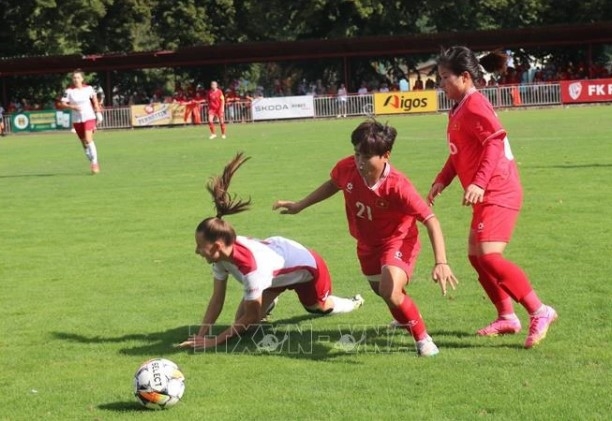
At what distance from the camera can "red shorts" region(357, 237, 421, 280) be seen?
6.11 metres

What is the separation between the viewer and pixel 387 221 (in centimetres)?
621

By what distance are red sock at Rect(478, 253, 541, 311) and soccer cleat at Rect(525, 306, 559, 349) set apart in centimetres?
12

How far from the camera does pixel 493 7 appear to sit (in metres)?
53.0

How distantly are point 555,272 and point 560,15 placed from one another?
155 ft

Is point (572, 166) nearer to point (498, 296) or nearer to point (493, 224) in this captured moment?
point (498, 296)

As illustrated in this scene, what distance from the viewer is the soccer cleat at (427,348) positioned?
5.91 meters

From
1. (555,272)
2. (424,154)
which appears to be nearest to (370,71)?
(424,154)

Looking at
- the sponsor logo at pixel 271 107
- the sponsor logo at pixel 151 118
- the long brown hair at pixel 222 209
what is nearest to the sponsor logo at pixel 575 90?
the sponsor logo at pixel 271 107

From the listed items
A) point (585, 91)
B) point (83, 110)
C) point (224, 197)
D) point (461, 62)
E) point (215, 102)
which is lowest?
point (585, 91)

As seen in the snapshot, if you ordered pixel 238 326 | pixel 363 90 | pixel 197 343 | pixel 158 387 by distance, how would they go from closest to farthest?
pixel 158 387 → pixel 197 343 → pixel 238 326 → pixel 363 90

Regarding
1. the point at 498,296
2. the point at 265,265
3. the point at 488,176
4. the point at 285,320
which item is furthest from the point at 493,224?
the point at 285,320

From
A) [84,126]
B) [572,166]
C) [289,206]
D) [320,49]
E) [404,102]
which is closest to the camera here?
[289,206]

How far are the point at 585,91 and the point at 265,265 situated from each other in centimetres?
3542

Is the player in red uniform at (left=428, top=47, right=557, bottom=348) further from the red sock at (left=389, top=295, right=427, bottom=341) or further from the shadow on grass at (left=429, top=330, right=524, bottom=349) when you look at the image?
the red sock at (left=389, top=295, right=427, bottom=341)
